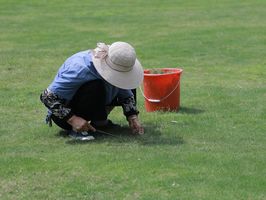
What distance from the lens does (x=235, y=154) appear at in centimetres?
621

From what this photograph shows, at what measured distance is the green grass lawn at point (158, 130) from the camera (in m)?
5.40

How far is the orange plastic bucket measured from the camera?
8039 mm

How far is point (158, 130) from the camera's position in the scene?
718 centimetres

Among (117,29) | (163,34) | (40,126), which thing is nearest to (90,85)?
(40,126)

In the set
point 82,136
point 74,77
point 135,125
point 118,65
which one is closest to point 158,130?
point 135,125

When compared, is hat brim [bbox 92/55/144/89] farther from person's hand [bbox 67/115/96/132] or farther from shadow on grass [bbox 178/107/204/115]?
shadow on grass [bbox 178/107/204/115]

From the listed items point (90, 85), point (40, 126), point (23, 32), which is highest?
point (90, 85)

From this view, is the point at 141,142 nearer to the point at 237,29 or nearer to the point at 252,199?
the point at 252,199

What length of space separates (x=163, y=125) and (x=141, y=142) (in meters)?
0.74

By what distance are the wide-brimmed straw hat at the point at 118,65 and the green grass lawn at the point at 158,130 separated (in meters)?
0.57

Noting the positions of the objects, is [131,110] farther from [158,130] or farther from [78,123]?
[78,123]

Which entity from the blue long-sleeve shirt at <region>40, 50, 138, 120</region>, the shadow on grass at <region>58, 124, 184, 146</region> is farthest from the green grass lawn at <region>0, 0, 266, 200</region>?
the blue long-sleeve shirt at <region>40, 50, 138, 120</region>

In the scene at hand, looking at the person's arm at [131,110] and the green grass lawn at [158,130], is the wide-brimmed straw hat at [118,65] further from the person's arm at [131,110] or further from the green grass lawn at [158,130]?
the green grass lawn at [158,130]

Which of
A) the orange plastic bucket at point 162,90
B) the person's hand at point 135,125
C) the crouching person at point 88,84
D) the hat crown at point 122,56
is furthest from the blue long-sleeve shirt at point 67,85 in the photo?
the orange plastic bucket at point 162,90
